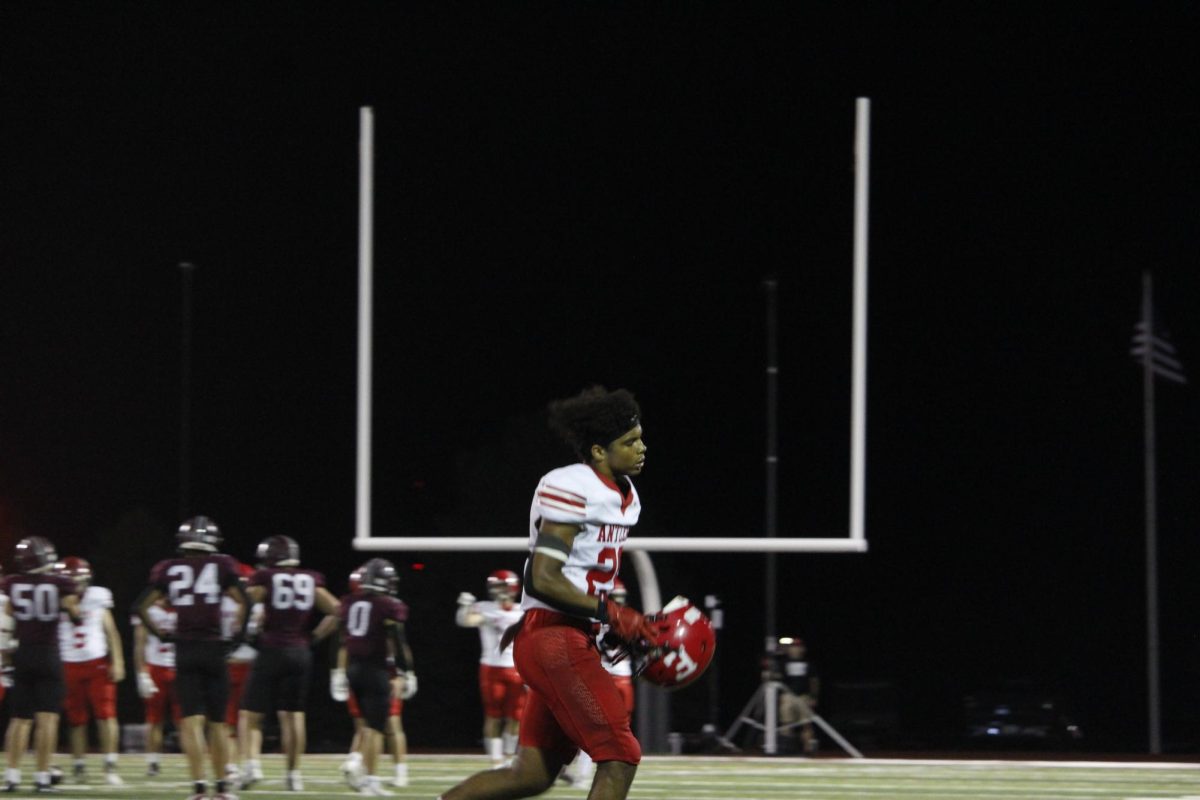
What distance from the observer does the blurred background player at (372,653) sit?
11.0 meters

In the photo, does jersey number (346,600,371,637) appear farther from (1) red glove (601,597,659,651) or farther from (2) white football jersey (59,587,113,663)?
(1) red glove (601,597,659,651)

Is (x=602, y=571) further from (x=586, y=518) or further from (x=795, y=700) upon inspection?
(x=795, y=700)

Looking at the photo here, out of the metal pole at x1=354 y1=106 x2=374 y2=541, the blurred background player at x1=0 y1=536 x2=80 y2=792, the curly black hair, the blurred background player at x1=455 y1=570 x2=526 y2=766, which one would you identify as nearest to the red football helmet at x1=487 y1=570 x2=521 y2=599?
the blurred background player at x1=455 y1=570 x2=526 y2=766

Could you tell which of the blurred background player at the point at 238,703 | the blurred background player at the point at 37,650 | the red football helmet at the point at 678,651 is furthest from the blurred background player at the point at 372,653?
the red football helmet at the point at 678,651

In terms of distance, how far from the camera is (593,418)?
5812 mm

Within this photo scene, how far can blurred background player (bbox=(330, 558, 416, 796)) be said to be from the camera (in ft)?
36.2

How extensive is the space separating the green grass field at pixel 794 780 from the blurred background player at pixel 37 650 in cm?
29

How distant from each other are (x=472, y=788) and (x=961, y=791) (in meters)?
6.79

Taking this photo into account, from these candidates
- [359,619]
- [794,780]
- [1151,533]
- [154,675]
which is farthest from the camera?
[1151,533]

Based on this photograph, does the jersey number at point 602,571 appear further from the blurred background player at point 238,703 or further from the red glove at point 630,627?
the blurred background player at point 238,703

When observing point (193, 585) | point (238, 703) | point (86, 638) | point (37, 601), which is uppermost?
point (193, 585)

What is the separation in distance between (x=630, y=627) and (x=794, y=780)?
788cm

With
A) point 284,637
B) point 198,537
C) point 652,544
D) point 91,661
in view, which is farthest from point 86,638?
point 198,537

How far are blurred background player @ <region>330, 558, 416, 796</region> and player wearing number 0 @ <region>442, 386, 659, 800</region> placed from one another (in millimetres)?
5304
